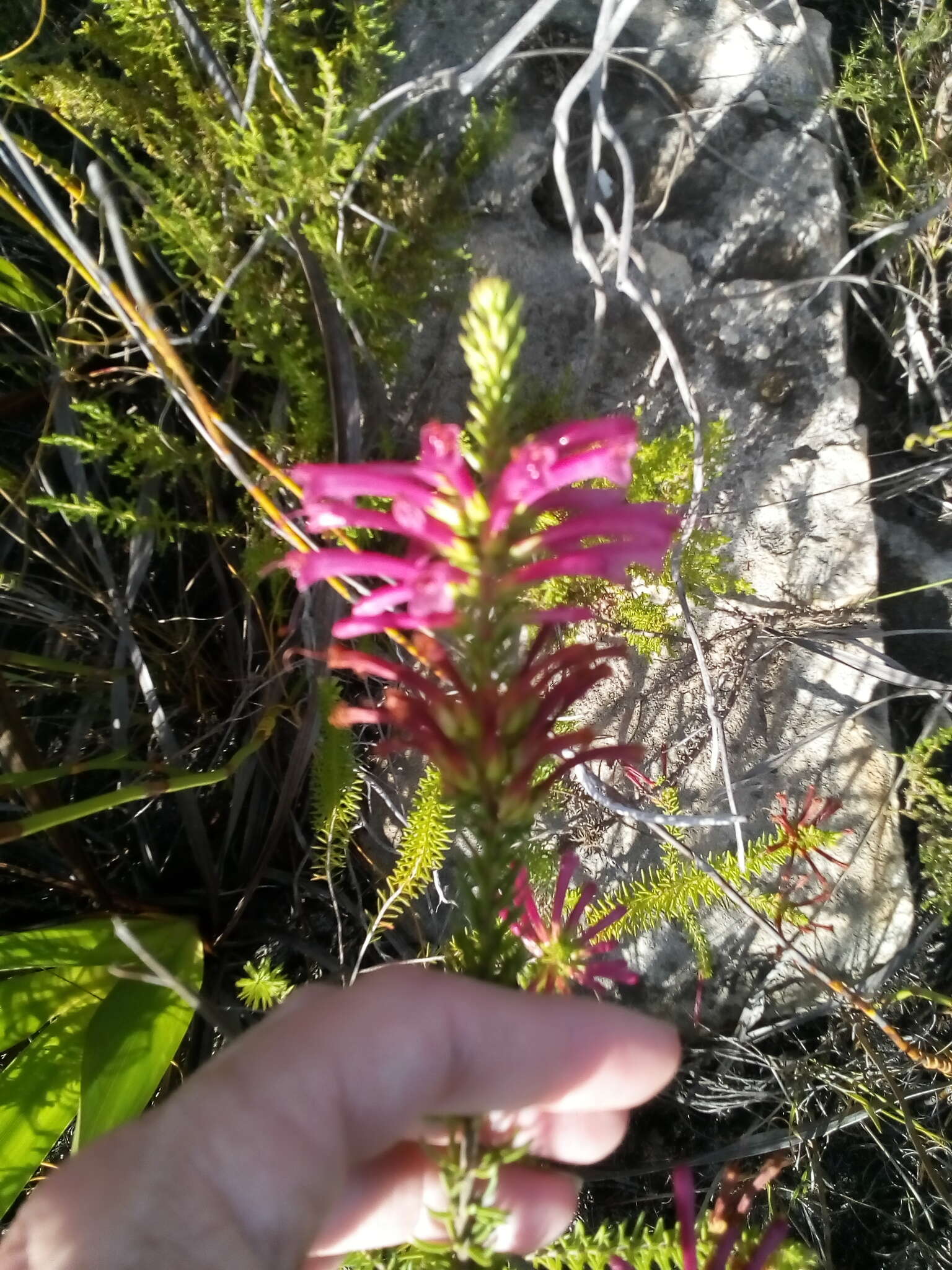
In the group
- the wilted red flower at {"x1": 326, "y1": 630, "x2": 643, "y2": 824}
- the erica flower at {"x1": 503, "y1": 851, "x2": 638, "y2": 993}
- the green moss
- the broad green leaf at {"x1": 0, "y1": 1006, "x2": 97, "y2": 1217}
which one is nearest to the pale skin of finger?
the erica flower at {"x1": 503, "y1": 851, "x2": 638, "y2": 993}

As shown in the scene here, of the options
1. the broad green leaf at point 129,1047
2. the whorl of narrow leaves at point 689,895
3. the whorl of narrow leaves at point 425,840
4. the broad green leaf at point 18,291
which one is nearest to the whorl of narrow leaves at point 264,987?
the broad green leaf at point 129,1047

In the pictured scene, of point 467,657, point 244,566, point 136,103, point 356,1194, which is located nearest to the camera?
point 467,657

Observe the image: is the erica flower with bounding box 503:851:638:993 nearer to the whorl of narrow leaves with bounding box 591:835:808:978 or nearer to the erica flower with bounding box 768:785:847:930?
the whorl of narrow leaves with bounding box 591:835:808:978

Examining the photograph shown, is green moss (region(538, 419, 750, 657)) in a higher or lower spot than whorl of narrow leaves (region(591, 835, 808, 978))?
higher

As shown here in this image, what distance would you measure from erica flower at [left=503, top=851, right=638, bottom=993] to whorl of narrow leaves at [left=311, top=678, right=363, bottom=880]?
37 cm

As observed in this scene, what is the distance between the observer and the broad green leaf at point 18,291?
1502 millimetres

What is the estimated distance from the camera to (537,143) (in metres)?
1.69

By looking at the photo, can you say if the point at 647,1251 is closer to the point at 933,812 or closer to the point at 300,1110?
the point at 300,1110

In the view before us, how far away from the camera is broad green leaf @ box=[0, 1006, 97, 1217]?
1357 mm

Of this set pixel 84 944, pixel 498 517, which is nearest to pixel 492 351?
pixel 498 517

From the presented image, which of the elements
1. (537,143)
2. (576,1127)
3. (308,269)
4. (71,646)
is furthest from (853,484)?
(71,646)

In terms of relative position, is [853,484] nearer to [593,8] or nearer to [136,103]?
[593,8]

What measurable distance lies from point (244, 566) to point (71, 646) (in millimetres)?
466

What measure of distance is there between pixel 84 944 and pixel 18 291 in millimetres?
1256
